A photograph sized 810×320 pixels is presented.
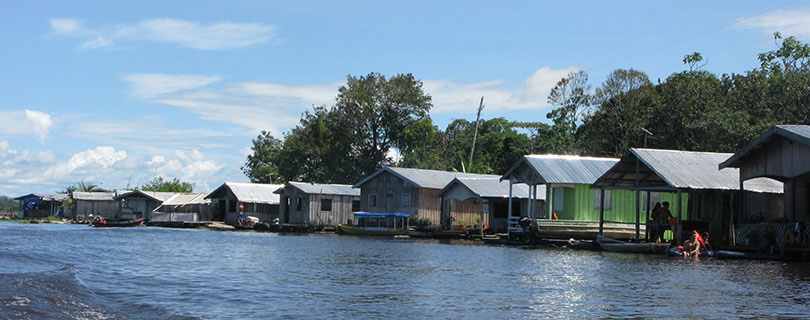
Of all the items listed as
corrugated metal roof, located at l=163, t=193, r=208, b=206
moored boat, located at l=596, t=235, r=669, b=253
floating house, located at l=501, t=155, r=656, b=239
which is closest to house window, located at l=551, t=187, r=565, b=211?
floating house, located at l=501, t=155, r=656, b=239

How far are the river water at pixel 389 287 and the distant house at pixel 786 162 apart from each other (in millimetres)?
2770

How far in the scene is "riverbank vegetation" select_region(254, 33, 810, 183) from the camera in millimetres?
49878

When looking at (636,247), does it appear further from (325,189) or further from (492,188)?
(325,189)

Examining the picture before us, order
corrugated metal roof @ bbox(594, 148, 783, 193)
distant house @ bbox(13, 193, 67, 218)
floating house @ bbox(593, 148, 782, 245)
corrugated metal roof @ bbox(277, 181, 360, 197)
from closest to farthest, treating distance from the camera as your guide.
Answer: corrugated metal roof @ bbox(594, 148, 783, 193), floating house @ bbox(593, 148, 782, 245), corrugated metal roof @ bbox(277, 181, 360, 197), distant house @ bbox(13, 193, 67, 218)

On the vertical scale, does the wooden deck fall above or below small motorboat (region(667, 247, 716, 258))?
above

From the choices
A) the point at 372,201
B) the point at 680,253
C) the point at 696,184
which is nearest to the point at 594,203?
the point at 696,184

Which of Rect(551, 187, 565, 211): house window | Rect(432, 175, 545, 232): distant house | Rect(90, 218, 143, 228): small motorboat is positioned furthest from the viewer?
Rect(90, 218, 143, 228): small motorboat

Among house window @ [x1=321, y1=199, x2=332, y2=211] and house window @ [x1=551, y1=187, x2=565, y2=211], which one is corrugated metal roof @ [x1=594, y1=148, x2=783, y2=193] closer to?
house window @ [x1=551, y1=187, x2=565, y2=211]

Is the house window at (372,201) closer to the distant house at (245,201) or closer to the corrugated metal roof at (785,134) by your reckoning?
the distant house at (245,201)

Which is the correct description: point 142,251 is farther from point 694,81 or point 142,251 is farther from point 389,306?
point 694,81

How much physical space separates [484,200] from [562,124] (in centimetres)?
2451

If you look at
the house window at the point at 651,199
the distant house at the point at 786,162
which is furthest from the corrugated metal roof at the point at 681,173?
the house window at the point at 651,199

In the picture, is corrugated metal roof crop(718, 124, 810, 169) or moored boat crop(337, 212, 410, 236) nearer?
corrugated metal roof crop(718, 124, 810, 169)

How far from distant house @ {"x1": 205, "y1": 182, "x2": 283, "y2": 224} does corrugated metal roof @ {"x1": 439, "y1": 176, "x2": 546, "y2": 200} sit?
74.6 ft
